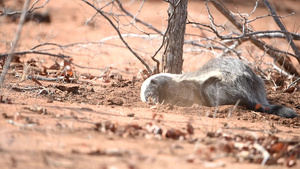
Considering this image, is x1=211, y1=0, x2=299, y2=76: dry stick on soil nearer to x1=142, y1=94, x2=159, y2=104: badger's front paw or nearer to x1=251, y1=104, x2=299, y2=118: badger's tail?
x1=251, y1=104, x2=299, y2=118: badger's tail

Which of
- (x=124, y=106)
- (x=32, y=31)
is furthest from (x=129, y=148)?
(x=32, y=31)

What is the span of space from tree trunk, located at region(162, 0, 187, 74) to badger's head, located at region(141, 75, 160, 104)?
64cm

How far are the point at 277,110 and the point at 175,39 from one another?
84.0 inches

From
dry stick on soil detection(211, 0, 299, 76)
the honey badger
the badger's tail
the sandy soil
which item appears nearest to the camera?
the sandy soil

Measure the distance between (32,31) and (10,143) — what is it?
38.3 feet

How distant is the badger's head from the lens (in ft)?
19.3

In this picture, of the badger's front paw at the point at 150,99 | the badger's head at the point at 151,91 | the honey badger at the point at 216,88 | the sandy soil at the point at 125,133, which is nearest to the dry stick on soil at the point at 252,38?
the sandy soil at the point at 125,133

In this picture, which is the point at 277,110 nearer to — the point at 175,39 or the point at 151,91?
the point at 151,91

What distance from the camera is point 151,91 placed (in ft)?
19.4

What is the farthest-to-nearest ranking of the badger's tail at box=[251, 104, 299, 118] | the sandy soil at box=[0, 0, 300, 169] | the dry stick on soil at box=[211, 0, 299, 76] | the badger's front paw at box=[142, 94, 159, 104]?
the dry stick on soil at box=[211, 0, 299, 76]
the badger's front paw at box=[142, 94, 159, 104]
the badger's tail at box=[251, 104, 299, 118]
the sandy soil at box=[0, 0, 300, 169]

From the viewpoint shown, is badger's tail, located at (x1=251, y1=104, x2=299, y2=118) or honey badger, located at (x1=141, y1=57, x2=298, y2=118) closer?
badger's tail, located at (x1=251, y1=104, x2=299, y2=118)

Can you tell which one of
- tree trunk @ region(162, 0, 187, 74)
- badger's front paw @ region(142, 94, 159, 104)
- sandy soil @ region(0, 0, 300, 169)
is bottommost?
sandy soil @ region(0, 0, 300, 169)

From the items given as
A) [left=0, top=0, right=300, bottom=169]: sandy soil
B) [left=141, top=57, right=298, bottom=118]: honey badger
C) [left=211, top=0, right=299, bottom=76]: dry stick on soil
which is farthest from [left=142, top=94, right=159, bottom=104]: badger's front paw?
[left=211, top=0, right=299, bottom=76]: dry stick on soil

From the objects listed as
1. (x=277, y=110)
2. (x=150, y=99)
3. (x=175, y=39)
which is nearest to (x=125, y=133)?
(x=150, y=99)
